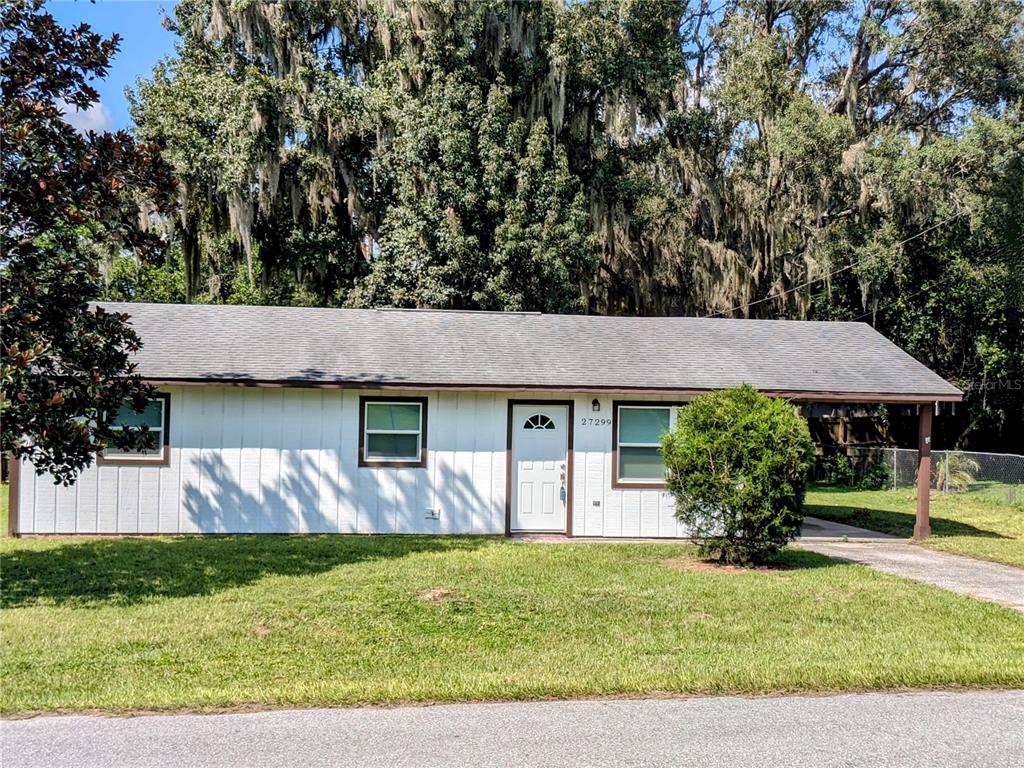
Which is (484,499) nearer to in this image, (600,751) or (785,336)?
(785,336)

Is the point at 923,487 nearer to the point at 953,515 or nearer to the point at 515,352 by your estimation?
the point at 953,515

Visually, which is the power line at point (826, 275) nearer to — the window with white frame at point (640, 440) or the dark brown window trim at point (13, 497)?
the window with white frame at point (640, 440)

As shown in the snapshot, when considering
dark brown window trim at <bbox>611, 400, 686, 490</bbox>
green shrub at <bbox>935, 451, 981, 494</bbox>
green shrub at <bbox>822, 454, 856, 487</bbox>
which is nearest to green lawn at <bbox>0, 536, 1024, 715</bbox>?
dark brown window trim at <bbox>611, 400, 686, 490</bbox>

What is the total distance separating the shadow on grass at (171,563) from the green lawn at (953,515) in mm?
7001

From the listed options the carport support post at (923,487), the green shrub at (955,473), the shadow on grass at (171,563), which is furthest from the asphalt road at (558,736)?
the green shrub at (955,473)

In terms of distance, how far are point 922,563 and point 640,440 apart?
4136 millimetres

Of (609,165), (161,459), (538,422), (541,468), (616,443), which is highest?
(609,165)

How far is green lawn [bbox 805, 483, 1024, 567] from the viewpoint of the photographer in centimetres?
1297

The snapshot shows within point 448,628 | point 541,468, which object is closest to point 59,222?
point 448,628

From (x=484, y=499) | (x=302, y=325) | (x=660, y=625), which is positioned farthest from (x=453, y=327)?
(x=660, y=625)

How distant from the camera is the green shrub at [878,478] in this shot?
22219 mm

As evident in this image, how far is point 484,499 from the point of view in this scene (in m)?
13.3

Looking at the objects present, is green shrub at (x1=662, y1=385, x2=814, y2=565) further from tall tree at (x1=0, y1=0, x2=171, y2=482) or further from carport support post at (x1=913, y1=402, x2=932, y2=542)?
tall tree at (x1=0, y1=0, x2=171, y2=482)

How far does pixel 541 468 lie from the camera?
1348 centimetres
